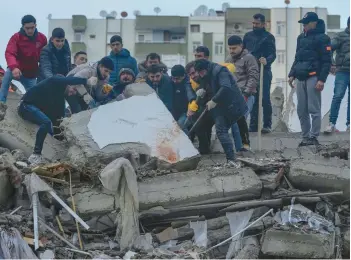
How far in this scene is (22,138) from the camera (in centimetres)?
1070

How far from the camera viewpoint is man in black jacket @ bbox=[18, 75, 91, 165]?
33.2ft

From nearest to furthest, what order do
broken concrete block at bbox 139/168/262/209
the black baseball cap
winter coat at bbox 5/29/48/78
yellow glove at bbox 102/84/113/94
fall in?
1. broken concrete block at bbox 139/168/262/209
2. the black baseball cap
3. yellow glove at bbox 102/84/113/94
4. winter coat at bbox 5/29/48/78

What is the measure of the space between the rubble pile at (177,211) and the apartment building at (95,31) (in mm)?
34978

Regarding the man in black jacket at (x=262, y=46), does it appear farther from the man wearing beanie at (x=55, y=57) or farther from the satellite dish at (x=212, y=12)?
the satellite dish at (x=212, y=12)

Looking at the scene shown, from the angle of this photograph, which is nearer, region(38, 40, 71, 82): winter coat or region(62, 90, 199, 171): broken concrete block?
region(62, 90, 199, 171): broken concrete block

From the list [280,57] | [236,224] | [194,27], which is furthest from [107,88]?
[194,27]

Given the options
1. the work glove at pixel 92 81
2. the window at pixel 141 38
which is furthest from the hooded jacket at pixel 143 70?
the window at pixel 141 38

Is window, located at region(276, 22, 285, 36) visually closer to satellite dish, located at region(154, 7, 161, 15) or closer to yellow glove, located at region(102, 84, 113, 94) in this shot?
satellite dish, located at region(154, 7, 161, 15)

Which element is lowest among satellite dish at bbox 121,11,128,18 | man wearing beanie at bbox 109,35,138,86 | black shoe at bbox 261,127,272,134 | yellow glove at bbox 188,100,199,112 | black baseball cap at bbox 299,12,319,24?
black shoe at bbox 261,127,272,134

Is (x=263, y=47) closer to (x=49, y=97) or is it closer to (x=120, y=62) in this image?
(x=120, y=62)

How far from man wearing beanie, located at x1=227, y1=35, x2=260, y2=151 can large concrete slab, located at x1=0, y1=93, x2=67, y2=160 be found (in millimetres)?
2629

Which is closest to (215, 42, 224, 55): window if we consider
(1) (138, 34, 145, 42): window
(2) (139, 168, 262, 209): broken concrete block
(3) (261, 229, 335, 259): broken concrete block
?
(1) (138, 34, 145, 42): window

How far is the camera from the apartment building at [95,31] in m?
44.2

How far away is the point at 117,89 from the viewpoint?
11242 millimetres
